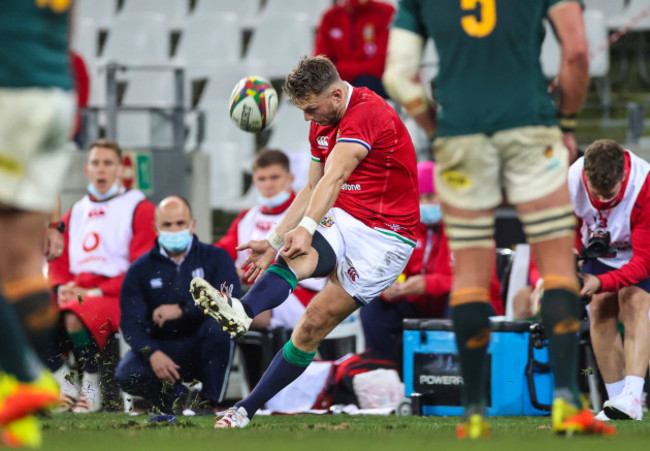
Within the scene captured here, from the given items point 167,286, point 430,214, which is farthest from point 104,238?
point 430,214

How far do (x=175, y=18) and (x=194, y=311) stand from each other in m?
7.58

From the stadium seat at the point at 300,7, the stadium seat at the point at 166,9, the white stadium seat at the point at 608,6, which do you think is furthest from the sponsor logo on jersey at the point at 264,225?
the stadium seat at the point at 166,9

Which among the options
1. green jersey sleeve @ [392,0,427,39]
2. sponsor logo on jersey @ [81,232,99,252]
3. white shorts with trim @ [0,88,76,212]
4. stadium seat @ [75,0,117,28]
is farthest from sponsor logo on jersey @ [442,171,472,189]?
stadium seat @ [75,0,117,28]

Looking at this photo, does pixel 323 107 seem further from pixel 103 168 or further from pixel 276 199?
pixel 103 168

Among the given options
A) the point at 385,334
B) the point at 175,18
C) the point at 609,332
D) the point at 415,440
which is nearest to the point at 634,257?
the point at 609,332

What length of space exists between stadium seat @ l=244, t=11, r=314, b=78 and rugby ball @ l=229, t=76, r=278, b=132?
213 inches

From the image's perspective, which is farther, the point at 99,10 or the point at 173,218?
the point at 99,10

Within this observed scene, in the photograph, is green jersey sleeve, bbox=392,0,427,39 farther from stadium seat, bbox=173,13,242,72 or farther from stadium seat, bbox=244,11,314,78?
stadium seat, bbox=173,13,242,72

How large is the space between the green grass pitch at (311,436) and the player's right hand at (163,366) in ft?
1.04

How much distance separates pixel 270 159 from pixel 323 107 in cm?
289

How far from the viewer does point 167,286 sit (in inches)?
280

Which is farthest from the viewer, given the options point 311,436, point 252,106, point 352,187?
point 252,106

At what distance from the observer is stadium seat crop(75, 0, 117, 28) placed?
46.4 feet

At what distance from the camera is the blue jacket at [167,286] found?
7004 mm
